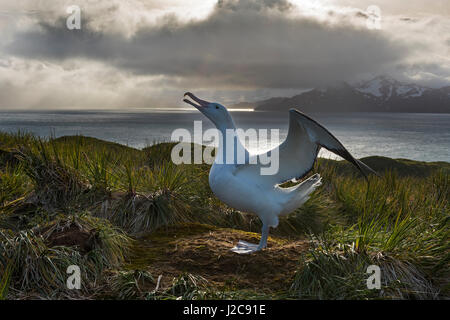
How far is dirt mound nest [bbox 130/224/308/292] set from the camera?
4.15m

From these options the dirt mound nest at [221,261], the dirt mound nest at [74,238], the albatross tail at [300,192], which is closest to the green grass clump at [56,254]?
the dirt mound nest at [74,238]

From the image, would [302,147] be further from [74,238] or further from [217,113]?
[74,238]

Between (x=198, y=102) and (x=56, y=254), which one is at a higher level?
(x=198, y=102)

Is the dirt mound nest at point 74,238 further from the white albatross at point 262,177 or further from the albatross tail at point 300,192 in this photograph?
the albatross tail at point 300,192

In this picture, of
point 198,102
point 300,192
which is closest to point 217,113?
point 198,102

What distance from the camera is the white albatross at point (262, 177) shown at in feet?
15.2

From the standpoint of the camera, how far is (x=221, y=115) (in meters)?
4.82

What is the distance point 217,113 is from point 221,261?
1.75 metres

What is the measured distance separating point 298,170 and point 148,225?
2.69 metres

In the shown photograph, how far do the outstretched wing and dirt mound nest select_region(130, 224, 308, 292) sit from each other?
94cm

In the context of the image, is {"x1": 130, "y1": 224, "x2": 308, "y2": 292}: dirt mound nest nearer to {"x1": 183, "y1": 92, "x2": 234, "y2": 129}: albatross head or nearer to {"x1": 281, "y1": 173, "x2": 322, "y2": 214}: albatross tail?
{"x1": 281, "y1": 173, "x2": 322, "y2": 214}: albatross tail

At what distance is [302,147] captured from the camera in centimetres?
462

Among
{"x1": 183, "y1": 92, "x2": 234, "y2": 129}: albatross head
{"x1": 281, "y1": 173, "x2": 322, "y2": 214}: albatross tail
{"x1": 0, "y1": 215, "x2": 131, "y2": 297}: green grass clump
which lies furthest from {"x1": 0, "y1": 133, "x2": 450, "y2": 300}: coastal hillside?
{"x1": 183, "y1": 92, "x2": 234, "y2": 129}: albatross head
